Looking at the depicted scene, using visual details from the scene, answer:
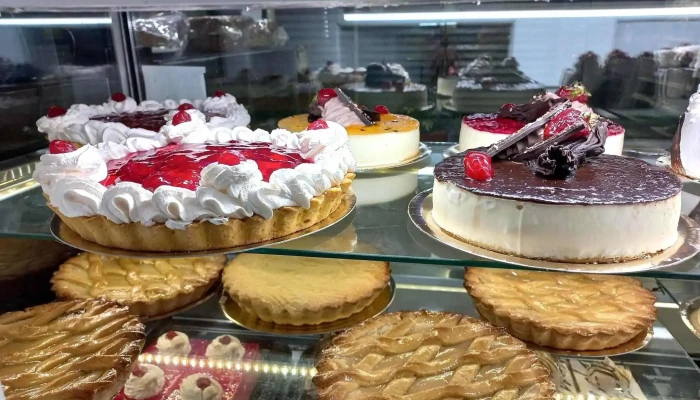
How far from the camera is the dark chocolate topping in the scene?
1.79 meters

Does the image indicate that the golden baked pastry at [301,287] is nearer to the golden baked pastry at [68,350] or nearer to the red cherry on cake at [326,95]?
the golden baked pastry at [68,350]

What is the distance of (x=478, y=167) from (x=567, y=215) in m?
0.38

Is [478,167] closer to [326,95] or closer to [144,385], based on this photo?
[326,95]

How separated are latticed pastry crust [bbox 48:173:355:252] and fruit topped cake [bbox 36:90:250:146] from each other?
106 centimetres

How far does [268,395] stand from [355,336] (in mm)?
472

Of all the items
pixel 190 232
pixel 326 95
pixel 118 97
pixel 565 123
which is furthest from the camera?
pixel 118 97

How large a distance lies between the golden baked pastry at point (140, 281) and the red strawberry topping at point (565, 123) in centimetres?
177

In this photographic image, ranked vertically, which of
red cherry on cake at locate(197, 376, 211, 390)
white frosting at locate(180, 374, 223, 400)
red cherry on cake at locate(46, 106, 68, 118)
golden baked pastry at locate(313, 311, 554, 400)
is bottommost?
white frosting at locate(180, 374, 223, 400)

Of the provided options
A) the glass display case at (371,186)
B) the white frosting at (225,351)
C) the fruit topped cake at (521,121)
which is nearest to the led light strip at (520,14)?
the glass display case at (371,186)

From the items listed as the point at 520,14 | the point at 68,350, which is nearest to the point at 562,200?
the point at 520,14

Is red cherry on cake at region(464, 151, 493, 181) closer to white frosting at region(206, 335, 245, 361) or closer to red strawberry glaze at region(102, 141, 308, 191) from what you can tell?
red strawberry glaze at region(102, 141, 308, 191)

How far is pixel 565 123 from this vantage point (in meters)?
2.14

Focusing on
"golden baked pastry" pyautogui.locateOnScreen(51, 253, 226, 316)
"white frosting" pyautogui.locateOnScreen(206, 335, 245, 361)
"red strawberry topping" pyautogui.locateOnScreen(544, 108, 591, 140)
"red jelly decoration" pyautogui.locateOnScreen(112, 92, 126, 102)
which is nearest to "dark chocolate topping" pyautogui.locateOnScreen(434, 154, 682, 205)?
"red strawberry topping" pyautogui.locateOnScreen(544, 108, 591, 140)

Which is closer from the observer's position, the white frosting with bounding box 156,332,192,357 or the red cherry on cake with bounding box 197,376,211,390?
the red cherry on cake with bounding box 197,376,211,390
